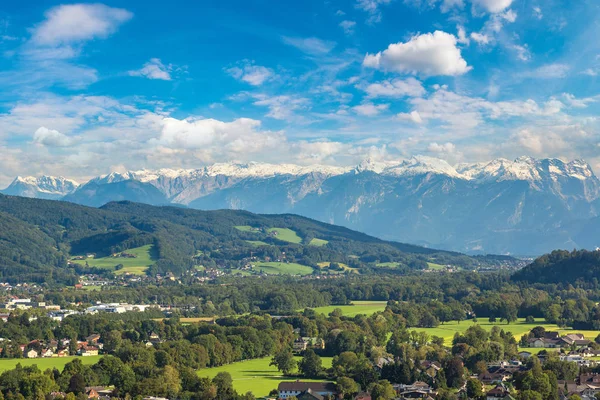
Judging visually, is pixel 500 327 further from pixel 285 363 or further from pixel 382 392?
pixel 382 392

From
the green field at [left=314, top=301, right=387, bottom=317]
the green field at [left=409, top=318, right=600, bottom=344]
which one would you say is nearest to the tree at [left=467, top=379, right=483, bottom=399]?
the green field at [left=409, top=318, right=600, bottom=344]

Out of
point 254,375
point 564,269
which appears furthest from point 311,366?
point 564,269

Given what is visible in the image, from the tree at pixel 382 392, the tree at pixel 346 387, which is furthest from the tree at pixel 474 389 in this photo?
the tree at pixel 346 387

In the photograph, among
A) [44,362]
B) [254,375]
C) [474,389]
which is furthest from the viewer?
[44,362]

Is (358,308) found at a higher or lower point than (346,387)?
higher

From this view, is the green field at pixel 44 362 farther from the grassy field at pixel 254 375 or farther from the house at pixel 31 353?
the grassy field at pixel 254 375
